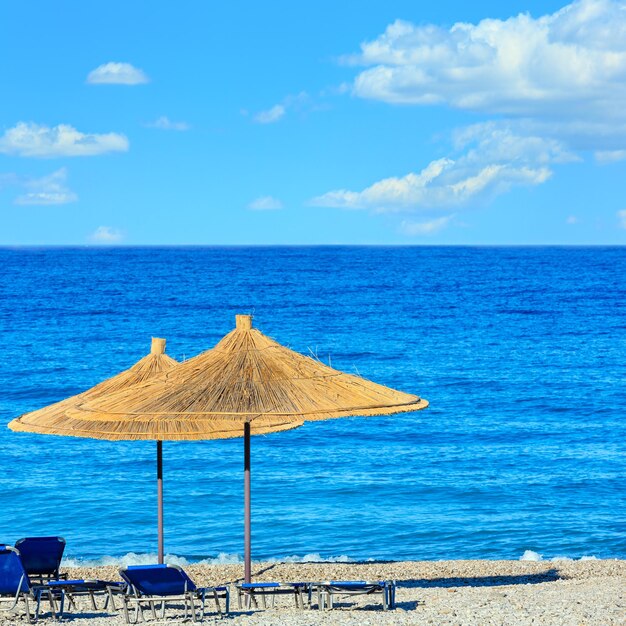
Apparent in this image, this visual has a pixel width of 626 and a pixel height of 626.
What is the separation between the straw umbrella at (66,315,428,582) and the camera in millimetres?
8891

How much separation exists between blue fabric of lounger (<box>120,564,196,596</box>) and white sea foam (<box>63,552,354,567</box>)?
5.17 metres

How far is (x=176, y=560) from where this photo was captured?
1385cm

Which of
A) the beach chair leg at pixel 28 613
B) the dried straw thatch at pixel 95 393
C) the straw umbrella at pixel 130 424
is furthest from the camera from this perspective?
the dried straw thatch at pixel 95 393

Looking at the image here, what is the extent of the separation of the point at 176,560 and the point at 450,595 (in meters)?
5.16

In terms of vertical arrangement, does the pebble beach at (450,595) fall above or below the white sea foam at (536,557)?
above

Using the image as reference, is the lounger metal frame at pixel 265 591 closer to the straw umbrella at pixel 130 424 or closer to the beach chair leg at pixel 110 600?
the beach chair leg at pixel 110 600

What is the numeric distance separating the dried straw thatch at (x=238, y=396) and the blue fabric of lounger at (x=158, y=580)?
49.9 inches

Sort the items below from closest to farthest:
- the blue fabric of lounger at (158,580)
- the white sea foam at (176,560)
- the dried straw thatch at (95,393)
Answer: the blue fabric of lounger at (158,580), the dried straw thatch at (95,393), the white sea foam at (176,560)

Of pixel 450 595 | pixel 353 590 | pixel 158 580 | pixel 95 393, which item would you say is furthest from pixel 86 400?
pixel 450 595

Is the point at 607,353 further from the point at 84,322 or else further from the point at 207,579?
the point at 207,579

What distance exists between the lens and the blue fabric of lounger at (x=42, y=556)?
10055 millimetres

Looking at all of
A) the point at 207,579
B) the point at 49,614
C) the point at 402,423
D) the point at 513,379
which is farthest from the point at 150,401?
the point at 513,379

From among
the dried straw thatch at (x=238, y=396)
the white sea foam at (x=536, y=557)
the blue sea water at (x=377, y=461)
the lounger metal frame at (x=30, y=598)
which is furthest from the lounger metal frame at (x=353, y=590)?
the white sea foam at (x=536, y=557)

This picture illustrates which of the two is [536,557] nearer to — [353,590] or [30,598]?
[353,590]
